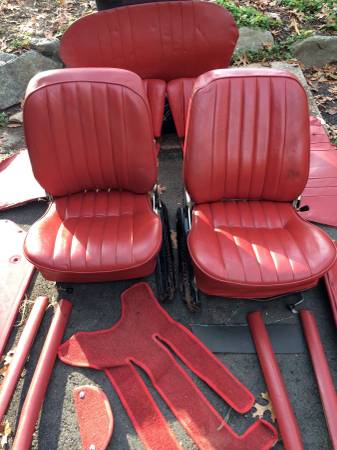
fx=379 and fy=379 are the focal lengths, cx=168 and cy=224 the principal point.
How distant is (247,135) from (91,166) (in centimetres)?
88

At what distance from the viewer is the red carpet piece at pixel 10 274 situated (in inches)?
89.9

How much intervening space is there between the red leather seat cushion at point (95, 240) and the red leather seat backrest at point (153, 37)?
4.13 feet

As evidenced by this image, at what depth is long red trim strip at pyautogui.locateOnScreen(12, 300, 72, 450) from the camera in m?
1.81

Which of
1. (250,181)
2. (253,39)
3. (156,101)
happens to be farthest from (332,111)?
(250,181)

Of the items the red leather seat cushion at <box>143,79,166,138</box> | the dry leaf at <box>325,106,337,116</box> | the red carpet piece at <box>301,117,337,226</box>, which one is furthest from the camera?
the dry leaf at <box>325,106,337,116</box>

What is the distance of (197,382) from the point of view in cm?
206

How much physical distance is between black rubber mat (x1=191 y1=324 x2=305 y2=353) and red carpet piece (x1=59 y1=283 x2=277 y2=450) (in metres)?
0.07

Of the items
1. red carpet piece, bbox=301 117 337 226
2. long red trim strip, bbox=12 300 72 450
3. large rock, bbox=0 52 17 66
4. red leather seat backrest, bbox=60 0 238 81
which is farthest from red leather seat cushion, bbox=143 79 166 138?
large rock, bbox=0 52 17 66

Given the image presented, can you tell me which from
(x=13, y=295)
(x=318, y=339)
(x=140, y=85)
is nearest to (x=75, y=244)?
(x=13, y=295)

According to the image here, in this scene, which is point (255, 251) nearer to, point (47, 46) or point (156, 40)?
point (156, 40)

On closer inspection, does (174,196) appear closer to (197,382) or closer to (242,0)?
(197,382)

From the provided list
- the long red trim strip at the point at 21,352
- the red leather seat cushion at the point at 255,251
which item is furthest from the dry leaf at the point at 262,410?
the long red trim strip at the point at 21,352

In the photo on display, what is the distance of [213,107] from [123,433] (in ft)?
5.69

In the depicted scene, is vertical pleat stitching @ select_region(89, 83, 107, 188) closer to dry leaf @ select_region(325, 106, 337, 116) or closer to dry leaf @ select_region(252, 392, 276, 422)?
dry leaf @ select_region(252, 392, 276, 422)
